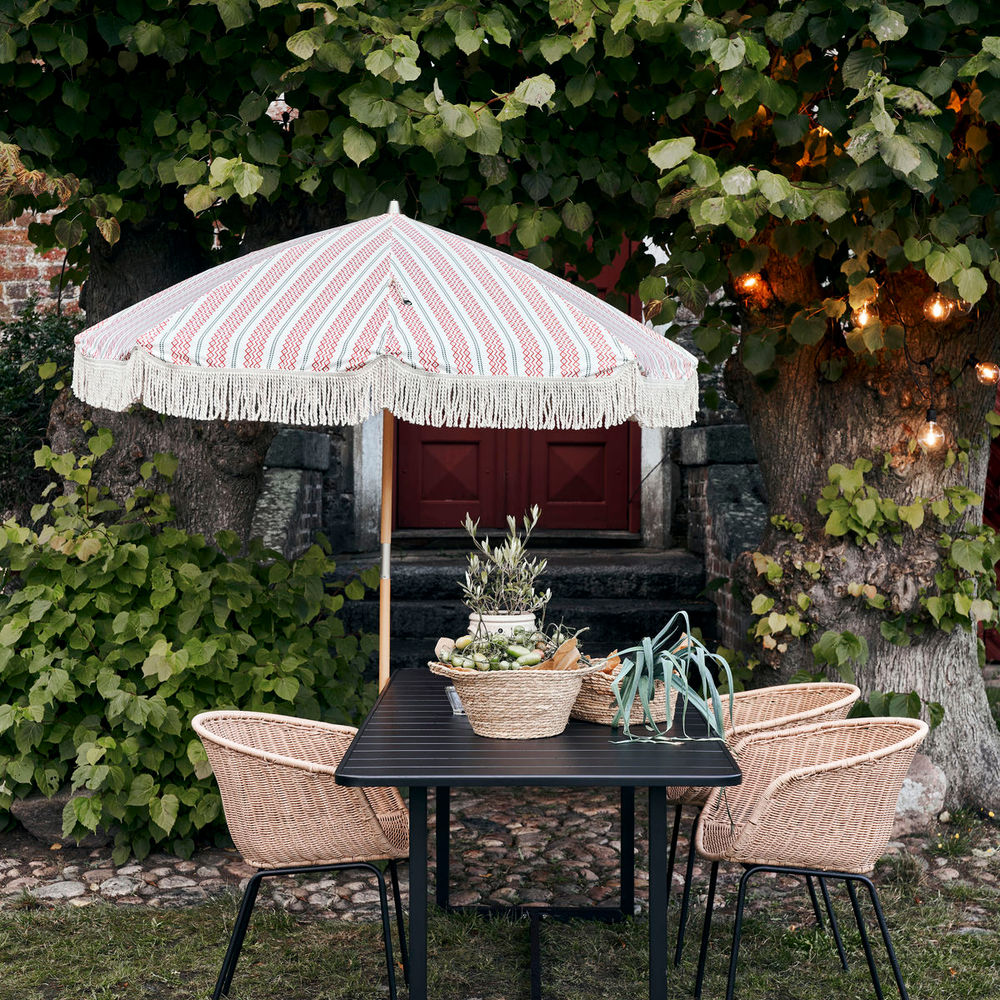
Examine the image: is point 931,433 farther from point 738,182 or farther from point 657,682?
point 657,682

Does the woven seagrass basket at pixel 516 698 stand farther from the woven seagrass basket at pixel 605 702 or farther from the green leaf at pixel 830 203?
the green leaf at pixel 830 203

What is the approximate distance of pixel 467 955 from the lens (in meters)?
3.40

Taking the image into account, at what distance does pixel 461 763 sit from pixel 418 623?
376cm

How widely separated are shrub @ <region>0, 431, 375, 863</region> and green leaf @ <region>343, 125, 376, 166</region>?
149 centimetres

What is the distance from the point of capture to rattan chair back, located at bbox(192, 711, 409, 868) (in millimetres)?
2873

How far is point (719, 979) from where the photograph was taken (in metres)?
3.23

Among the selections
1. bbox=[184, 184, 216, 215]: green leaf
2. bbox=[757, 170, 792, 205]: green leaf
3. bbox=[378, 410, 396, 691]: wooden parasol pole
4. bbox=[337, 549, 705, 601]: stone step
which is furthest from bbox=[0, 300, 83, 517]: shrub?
bbox=[757, 170, 792, 205]: green leaf

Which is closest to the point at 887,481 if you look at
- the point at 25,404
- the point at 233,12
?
the point at 233,12

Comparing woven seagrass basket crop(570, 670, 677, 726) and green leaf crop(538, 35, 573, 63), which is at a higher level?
green leaf crop(538, 35, 573, 63)

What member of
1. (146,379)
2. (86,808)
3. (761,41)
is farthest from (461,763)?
(761,41)

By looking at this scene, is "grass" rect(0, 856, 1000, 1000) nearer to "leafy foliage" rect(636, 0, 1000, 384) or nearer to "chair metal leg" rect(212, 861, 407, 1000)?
"chair metal leg" rect(212, 861, 407, 1000)

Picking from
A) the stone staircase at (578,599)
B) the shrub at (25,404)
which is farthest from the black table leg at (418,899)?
the shrub at (25,404)

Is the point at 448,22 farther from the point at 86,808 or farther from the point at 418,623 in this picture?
the point at 418,623

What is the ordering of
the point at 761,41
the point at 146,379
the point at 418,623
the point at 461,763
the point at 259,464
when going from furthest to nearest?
the point at 418,623
the point at 259,464
the point at 761,41
the point at 146,379
the point at 461,763
